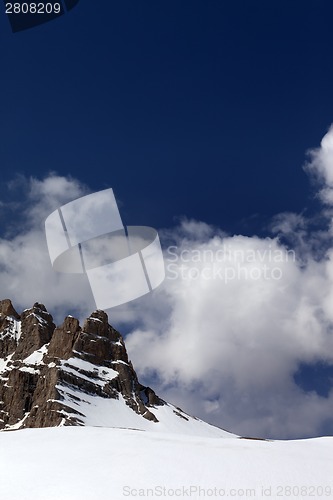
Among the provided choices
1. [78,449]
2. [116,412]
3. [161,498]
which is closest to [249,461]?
[161,498]

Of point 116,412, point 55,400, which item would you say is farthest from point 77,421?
point 116,412

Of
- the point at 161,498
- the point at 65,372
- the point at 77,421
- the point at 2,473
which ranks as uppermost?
the point at 65,372

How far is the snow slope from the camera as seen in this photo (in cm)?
2145

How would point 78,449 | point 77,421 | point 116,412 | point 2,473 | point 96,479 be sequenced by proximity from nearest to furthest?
point 96,479, point 2,473, point 78,449, point 77,421, point 116,412

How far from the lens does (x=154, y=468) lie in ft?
78.7

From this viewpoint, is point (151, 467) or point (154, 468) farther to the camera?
point (151, 467)

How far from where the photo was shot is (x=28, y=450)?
27953 millimetres

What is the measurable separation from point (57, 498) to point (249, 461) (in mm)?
10111

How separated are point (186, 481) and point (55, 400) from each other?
16735 cm

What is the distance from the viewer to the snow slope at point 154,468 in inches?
845

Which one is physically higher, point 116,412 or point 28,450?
point 116,412

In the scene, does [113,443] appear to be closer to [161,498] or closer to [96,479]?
[96,479]

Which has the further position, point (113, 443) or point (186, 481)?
point (113, 443)

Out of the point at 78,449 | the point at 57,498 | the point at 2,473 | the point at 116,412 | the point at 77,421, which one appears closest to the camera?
the point at 57,498
